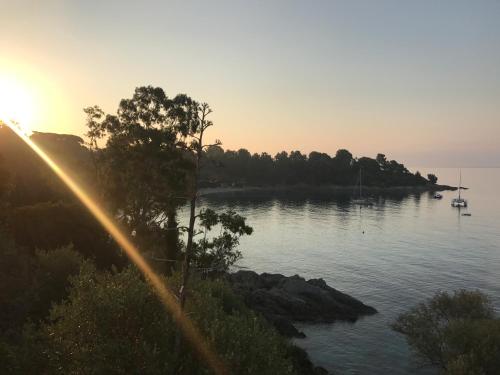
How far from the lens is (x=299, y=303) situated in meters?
60.0

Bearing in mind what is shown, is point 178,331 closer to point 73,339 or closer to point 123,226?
point 73,339

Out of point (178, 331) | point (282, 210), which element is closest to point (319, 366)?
point (178, 331)

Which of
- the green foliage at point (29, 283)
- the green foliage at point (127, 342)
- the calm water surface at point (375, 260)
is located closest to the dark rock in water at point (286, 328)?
the calm water surface at point (375, 260)

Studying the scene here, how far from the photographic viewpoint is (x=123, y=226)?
163 ft

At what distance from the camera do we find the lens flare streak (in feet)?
61.1

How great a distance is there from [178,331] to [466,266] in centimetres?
8152

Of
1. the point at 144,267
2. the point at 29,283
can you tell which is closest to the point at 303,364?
the point at 144,267

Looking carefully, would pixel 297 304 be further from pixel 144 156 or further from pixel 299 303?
pixel 144 156

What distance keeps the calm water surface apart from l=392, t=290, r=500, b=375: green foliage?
5.39 m

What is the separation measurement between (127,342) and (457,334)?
28.2 metres

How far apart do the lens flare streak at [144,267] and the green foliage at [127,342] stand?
15.0 inches

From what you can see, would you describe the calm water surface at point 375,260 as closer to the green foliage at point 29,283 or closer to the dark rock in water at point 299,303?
the dark rock in water at point 299,303

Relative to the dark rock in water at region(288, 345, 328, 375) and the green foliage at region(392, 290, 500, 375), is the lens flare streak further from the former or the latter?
the green foliage at region(392, 290, 500, 375)

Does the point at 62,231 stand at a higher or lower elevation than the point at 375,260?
higher
